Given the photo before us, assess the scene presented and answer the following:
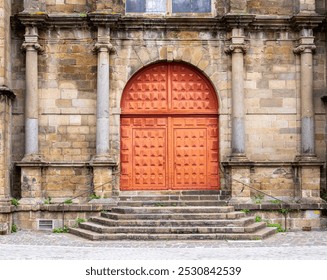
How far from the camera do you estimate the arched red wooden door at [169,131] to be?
18.3 m

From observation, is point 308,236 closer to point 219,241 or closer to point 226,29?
point 219,241

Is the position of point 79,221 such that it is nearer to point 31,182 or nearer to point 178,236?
point 31,182

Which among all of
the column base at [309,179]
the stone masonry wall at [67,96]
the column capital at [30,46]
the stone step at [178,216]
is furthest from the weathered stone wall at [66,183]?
the column base at [309,179]

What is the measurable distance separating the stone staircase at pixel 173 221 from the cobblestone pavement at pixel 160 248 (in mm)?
394

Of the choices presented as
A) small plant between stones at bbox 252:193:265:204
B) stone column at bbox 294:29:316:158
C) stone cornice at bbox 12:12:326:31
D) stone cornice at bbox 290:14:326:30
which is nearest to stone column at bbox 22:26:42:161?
stone cornice at bbox 12:12:326:31

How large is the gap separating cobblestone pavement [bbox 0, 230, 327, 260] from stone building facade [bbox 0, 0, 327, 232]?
224cm

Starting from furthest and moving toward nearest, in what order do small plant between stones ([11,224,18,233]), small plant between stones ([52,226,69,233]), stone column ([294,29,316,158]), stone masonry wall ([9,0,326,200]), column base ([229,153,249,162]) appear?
stone masonry wall ([9,0,326,200]), stone column ([294,29,316,158]), column base ([229,153,249,162]), small plant between stones ([52,226,69,233]), small plant between stones ([11,224,18,233])

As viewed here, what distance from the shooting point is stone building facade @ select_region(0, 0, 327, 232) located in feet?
58.9

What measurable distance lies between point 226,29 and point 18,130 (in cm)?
617

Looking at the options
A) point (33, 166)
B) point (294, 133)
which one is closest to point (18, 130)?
point (33, 166)

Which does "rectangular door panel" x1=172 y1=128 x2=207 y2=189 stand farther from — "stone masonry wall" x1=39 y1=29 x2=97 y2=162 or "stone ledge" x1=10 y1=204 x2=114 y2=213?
"stone masonry wall" x1=39 y1=29 x2=97 y2=162

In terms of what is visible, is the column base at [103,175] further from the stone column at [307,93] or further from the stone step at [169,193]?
the stone column at [307,93]

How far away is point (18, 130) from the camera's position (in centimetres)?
1814

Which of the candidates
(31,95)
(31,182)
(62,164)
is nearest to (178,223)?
(62,164)
